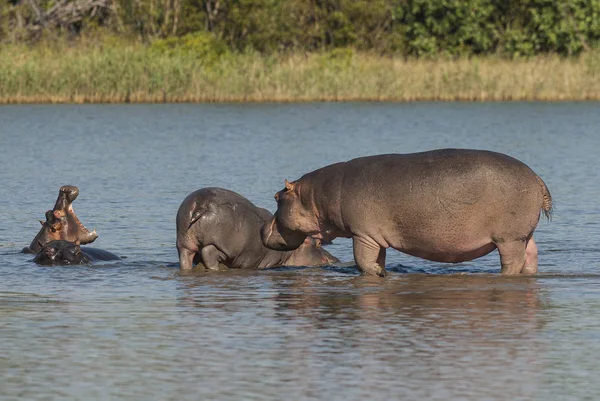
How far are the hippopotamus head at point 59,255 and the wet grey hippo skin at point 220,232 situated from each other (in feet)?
2.85

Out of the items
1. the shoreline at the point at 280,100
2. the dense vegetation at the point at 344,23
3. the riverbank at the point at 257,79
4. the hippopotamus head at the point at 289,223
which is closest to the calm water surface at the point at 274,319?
the hippopotamus head at the point at 289,223

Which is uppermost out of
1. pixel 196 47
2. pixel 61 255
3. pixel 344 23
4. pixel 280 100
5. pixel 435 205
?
pixel 435 205

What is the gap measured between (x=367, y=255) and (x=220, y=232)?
1130 millimetres

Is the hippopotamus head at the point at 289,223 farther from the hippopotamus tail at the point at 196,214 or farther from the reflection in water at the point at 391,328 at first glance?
the hippopotamus tail at the point at 196,214

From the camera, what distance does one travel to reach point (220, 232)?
10.1m

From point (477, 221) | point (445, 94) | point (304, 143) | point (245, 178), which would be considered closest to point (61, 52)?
point (445, 94)

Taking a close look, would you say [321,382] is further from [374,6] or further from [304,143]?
[374,6]

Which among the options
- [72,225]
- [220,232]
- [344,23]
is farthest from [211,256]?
[344,23]

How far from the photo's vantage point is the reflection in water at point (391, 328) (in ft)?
A: 21.0

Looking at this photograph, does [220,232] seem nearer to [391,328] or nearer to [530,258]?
[530,258]

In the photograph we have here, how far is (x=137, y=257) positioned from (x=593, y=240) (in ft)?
12.5

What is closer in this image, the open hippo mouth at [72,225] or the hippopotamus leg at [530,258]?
the hippopotamus leg at [530,258]

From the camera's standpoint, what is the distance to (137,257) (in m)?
11.3

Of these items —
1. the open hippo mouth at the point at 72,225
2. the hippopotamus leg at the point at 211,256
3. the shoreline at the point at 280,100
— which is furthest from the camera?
the shoreline at the point at 280,100
